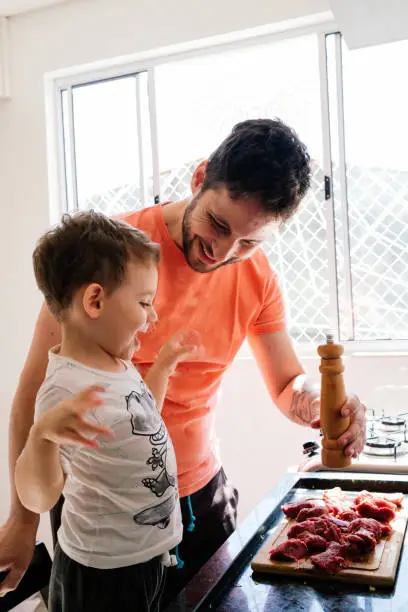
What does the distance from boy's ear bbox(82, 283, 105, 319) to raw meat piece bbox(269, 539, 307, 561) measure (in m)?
0.49

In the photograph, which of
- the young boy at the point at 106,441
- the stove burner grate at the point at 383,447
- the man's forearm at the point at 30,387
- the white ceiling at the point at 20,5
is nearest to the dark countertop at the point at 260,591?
the young boy at the point at 106,441

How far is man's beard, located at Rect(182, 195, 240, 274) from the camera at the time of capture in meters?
1.40

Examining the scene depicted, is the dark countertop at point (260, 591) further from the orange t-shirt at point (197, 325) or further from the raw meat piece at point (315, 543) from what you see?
the orange t-shirt at point (197, 325)

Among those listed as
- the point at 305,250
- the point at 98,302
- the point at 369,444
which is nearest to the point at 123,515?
the point at 98,302

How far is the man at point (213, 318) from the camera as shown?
126 cm

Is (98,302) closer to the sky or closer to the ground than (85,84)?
closer to the ground

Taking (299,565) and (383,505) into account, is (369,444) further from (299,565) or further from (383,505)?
(299,565)

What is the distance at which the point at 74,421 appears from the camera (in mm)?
823

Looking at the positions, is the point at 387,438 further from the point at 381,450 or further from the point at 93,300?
the point at 93,300

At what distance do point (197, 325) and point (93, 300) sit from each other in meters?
0.41

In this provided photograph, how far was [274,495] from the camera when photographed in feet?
4.61

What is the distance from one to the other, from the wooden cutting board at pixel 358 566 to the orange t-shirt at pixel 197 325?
0.39 metres

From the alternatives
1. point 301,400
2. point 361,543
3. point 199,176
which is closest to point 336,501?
point 361,543

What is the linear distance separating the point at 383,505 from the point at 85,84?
312cm
